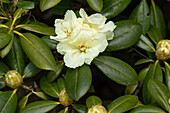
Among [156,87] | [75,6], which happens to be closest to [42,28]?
[75,6]

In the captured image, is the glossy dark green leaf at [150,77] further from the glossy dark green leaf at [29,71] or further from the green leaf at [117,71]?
the glossy dark green leaf at [29,71]

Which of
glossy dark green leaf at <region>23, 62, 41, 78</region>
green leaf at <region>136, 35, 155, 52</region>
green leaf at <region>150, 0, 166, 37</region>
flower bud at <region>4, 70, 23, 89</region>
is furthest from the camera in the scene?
green leaf at <region>150, 0, 166, 37</region>

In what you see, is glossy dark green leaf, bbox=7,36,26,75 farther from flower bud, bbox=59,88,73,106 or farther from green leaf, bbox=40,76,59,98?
flower bud, bbox=59,88,73,106

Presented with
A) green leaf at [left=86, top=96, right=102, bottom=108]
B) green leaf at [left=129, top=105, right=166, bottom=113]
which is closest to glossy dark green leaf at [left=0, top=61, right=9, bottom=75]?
green leaf at [left=86, top=96, right=102, bottom=108]

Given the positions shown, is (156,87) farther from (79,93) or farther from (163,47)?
(79,93)

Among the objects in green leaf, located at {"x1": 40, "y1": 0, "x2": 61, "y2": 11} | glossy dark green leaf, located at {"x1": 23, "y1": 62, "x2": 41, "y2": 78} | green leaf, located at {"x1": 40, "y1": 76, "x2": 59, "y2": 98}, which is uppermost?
green leaf, located at {"x1": 40, "y1": 0, "x2": 61, "y2": 11}

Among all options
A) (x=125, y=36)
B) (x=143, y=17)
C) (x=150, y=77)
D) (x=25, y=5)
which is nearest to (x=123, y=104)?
(x=150, y=77)
